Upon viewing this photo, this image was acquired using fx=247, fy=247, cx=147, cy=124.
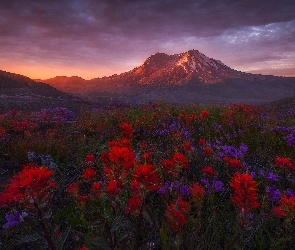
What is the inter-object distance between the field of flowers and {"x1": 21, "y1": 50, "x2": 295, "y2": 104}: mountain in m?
76.8

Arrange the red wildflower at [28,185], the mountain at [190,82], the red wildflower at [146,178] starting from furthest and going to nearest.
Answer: the mountain at [190,82] < the red wildflower at [146,178] < the red wildflower at [28,185]

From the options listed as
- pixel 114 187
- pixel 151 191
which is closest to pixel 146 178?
pixel 114 187

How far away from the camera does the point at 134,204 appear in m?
1.38

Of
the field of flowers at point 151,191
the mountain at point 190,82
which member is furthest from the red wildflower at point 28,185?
the mountain at point 190,82

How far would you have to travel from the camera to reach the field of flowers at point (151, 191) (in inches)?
51.6

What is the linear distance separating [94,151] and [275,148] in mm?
3823

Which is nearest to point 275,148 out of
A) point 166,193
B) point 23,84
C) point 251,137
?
point 251,137

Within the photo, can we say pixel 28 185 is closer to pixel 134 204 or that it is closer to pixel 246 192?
pixel 134 204

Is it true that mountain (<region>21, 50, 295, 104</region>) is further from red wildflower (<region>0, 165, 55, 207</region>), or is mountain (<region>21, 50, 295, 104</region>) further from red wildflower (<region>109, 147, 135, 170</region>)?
red wildflower (<region>0, 165, 55, 207</region>)

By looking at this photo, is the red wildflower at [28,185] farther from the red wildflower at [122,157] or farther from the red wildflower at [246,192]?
the red wildflower at [246,192]

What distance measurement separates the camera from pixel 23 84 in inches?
1460

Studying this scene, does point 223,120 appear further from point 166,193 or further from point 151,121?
point 166,193

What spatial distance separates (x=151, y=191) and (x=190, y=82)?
111 m

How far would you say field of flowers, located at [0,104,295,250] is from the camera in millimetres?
1311
